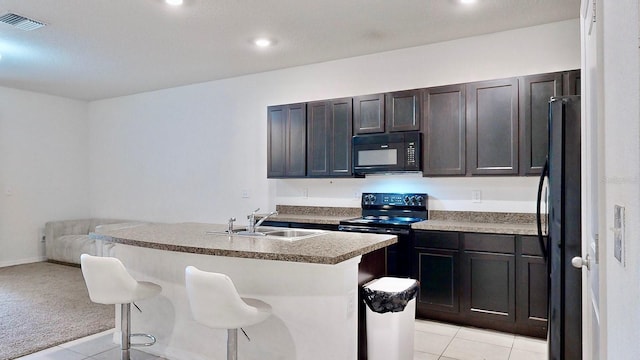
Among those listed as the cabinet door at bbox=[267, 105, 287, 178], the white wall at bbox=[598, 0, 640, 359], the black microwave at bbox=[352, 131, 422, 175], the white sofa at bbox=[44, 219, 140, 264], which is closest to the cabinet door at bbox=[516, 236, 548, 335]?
the black microwave at bbox=[352, 131, 422, 175]

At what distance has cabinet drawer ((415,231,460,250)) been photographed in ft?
12.3

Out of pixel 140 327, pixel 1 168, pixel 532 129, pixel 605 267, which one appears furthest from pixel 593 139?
pixel 1 168

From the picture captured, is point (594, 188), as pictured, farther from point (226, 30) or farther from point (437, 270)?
point (226, 30)

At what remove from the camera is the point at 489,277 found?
362cm

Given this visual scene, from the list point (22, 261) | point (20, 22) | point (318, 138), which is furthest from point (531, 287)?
point (22, 261)

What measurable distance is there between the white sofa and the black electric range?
3.56 metres

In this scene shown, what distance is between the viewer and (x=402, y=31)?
4020 mm

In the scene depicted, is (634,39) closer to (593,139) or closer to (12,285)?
(593,139)

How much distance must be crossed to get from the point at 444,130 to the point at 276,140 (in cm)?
197

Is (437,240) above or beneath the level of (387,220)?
beneath

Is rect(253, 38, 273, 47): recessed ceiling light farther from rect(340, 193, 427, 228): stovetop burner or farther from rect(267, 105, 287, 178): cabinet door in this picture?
rect(340, 193, 427, 228): stovetop burner

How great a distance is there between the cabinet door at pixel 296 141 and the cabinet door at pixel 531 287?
7.88 ft

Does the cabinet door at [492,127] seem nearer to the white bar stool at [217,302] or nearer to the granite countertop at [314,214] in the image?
the granite countertop at [314,214]

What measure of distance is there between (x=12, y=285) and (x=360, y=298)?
4845mm
